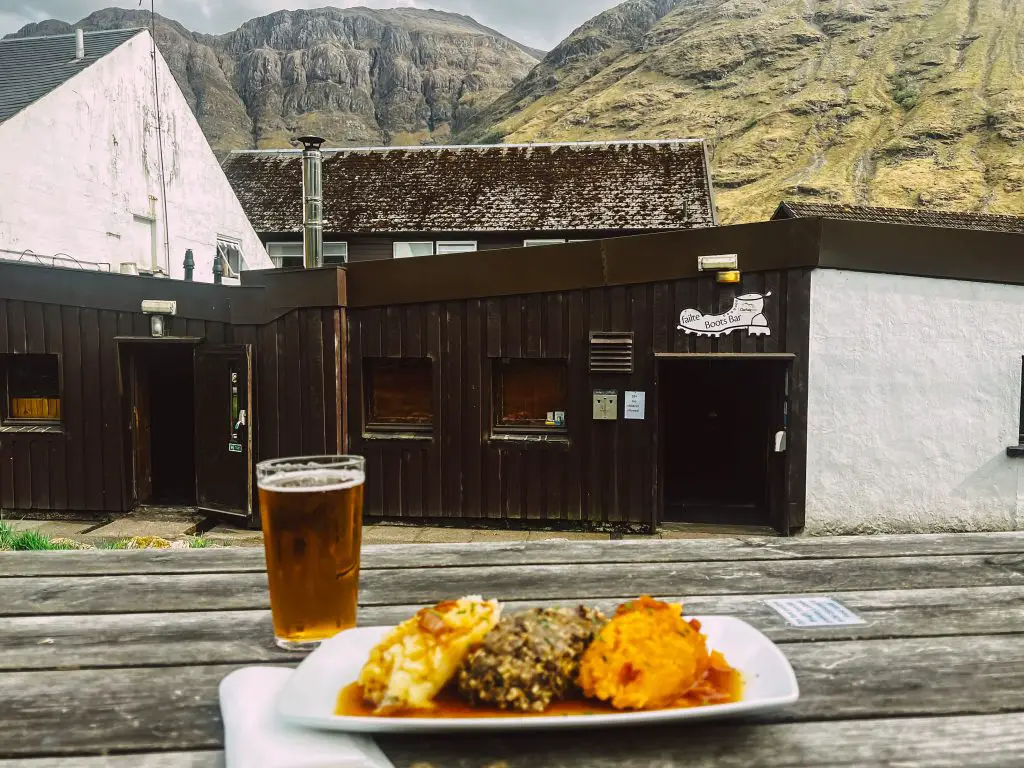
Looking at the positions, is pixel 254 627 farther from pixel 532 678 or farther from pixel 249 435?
pixel 249 435

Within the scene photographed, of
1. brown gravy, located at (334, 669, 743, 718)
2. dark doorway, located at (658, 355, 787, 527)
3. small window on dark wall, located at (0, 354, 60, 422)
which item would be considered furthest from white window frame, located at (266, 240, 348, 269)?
brown gravy, located at (334, 669, 743, 718)

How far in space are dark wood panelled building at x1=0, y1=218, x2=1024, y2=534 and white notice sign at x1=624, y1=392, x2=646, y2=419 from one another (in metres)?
0.02

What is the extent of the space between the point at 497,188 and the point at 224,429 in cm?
1207

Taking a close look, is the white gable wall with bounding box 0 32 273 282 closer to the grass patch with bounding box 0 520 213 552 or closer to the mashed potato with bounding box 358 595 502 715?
the grass patch with bounding box 0 520 213 552

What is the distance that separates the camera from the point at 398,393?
8625 mm

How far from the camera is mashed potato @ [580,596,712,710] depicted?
0.87 metres

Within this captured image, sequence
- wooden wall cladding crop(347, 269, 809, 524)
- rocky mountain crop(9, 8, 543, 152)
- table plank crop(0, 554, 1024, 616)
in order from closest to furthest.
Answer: table plank crop(0, 554, 1024, 616) → wooden wall cladding crop(347, 269, 809, 524) → rocky mountain crop(9, 8, 543, 152)

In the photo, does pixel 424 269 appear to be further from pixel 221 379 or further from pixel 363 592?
pixel 363 592

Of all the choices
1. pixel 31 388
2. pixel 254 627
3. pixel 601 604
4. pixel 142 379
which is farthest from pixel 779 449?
pixel 31 388

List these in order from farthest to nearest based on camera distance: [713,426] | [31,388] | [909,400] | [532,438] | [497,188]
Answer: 1. [497,188]
2. [713,426]
3. [31,388]
4. [532,438]
5. [909,400]

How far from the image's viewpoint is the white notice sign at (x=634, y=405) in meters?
7.96

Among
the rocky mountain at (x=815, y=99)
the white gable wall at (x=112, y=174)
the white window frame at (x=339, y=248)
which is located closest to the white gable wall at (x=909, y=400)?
the white gable wall at (x=112, y=174)

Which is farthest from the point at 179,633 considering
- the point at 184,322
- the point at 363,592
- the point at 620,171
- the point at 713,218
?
the point at 620,171

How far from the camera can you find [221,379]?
847cm
